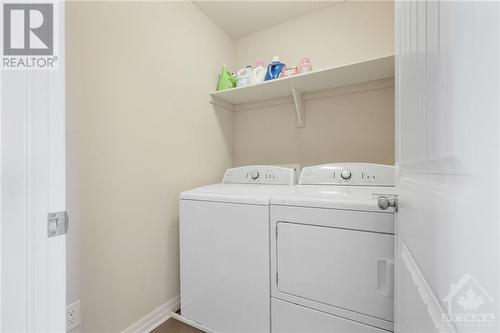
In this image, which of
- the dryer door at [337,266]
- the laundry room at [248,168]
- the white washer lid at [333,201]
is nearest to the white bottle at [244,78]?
the laundry room at [248,168]

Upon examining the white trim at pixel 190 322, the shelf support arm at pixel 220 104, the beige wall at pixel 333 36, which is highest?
the beige wall at pixel 333 36

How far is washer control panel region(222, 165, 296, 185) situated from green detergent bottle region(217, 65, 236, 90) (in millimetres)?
764

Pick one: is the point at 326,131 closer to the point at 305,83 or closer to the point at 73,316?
the point at 305,83

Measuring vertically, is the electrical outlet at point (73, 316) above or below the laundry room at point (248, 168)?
below

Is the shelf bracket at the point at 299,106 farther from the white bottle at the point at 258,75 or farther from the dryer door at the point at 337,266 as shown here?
the dryer door at the point at 337,266

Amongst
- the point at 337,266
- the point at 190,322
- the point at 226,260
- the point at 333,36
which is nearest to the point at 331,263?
the point at 337,266

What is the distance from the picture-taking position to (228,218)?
1333mm

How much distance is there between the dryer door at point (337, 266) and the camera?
0.98m

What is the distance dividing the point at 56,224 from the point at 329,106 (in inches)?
76.3

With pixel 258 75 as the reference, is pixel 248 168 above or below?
below

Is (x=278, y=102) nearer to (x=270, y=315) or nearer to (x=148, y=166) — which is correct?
(x=148, y=166)

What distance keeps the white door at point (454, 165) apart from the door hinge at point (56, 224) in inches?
32.9

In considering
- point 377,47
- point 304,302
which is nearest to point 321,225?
point 304,302

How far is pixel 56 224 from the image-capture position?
594 millimetres
